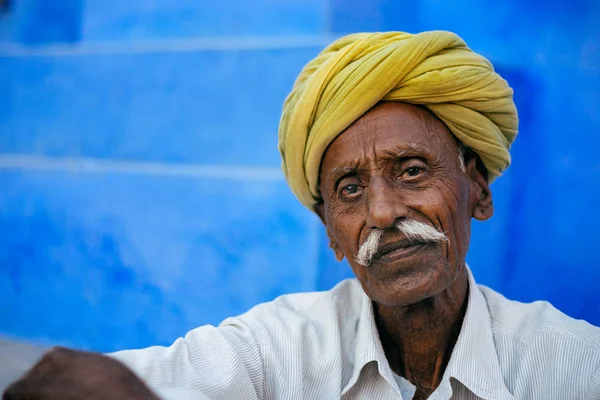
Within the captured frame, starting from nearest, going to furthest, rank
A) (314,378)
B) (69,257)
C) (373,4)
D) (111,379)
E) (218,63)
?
1. (111,379)
2. (314,378)
3. (373,4)
4. (218,63)
5. (69,257)

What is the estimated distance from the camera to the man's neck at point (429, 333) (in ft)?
8.43

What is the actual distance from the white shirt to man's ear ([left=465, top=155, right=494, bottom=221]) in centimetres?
25

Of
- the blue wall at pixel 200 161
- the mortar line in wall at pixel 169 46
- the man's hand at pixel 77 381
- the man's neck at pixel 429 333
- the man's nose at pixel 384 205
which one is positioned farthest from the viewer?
the mortar line in wall at pixel 169 46

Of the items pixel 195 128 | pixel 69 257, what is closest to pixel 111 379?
pixel 195 128

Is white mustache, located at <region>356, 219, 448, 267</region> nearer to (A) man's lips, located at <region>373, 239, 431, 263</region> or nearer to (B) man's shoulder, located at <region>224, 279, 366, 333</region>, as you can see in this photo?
(A) man's lips, located at <region>373, 239, 431, 263</region>

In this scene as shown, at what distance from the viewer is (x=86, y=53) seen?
4066 mm

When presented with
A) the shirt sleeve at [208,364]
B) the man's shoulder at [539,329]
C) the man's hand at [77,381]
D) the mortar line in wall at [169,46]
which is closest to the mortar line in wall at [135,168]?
the mortar line in wall at [169,46]

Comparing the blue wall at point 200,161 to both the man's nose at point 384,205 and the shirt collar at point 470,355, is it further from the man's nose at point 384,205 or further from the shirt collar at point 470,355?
the man's nose at point 384,205

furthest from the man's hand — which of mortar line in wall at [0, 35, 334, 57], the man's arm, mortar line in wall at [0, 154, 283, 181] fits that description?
mortar line in wall at [0, 35, 334, 57]

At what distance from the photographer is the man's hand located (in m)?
1.68

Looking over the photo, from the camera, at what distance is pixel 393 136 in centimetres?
245

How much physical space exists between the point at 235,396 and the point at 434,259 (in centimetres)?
74

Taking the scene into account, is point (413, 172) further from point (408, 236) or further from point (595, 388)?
→ point (595, 388)

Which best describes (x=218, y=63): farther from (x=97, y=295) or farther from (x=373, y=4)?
(x=97, y=295)
